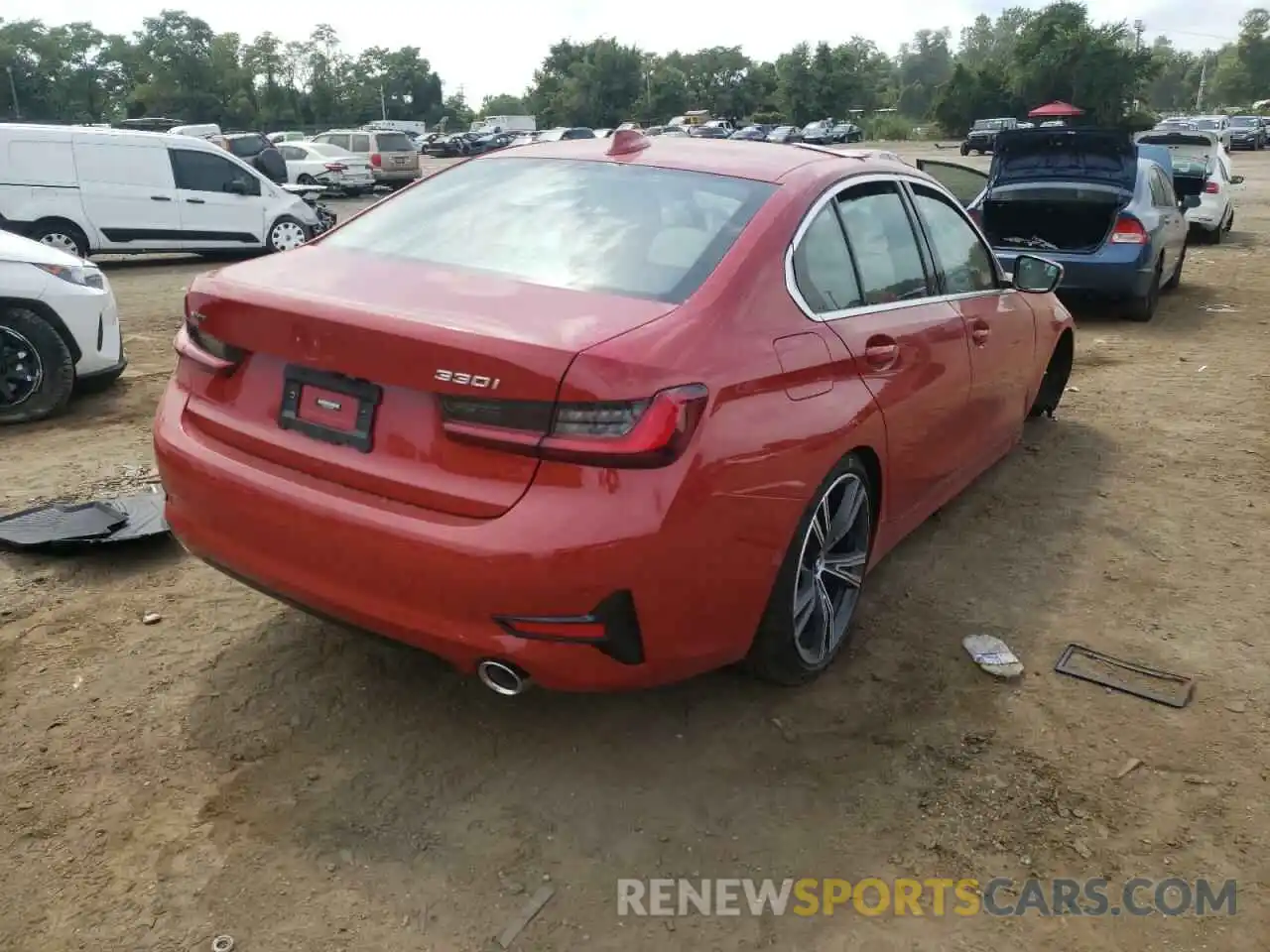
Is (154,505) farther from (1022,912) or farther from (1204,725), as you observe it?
(1204,725)

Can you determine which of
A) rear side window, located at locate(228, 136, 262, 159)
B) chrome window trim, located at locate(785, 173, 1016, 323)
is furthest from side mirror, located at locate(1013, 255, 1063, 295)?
rear side window, located at locate(228, 136, 262, 159)

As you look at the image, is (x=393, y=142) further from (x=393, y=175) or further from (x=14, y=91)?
(x=14, y=91)

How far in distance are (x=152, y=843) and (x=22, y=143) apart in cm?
1252

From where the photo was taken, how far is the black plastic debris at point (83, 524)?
4.13 metres

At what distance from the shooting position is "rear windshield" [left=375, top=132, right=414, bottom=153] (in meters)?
28.4

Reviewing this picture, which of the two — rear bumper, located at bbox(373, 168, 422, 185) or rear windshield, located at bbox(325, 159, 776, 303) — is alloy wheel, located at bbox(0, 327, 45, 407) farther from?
rear bumper, located at bbox(373, 168, 422, 185)

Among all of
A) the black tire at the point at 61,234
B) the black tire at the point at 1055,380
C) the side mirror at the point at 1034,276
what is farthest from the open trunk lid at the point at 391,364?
the black tire at the point at 61,234

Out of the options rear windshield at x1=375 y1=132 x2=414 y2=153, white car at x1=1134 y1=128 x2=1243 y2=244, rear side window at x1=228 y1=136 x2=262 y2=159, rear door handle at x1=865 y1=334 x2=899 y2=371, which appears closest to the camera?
rear door handle at x1=865 y1=334 x2=899 y2=371

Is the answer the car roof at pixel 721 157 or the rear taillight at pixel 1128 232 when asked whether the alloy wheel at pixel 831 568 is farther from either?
the rear taillight at pixel 1128 232

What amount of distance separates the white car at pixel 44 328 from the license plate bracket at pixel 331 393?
13.3ft

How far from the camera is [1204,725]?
3.18 m

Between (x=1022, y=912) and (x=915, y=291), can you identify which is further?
(x=915, y=291)

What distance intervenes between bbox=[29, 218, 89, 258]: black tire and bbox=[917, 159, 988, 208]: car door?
10019mm

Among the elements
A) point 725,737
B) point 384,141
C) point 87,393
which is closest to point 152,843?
point 725,737
